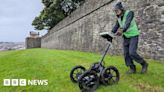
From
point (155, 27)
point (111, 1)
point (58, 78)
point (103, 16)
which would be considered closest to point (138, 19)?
point (155, 27)

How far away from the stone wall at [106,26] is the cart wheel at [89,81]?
163 inches

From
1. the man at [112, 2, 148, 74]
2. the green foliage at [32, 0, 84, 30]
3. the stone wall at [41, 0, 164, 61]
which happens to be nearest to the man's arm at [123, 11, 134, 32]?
the man at [112, 2, 148, 74]

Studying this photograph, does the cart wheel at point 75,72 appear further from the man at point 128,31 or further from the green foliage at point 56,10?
the green foliage at point 56,10

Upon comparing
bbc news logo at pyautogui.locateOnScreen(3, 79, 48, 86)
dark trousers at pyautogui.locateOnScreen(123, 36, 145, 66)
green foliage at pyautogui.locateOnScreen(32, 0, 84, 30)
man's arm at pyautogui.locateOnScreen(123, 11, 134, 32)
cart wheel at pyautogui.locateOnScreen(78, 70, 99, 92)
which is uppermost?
green foliage at pyautogui.locateOnScreen(32, 0, 84, 30)

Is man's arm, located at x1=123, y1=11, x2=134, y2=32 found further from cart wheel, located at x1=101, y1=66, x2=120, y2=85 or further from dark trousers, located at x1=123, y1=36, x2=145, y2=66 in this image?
cart wheel, located at x1=101, y1=66, x2=120, y2=85

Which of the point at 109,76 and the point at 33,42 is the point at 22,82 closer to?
the point at 109,76

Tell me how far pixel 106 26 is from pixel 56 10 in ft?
77.6

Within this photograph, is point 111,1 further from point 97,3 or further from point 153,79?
point 153,79

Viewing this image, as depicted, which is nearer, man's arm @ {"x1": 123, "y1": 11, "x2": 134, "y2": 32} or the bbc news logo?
man's arm @ {"x1": 123, "y1": 11, "x2": 134, "y2": 32}

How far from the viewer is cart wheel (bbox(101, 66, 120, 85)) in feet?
16.6

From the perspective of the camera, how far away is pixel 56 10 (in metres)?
36.1

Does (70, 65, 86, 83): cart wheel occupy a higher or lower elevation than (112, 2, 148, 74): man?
lower

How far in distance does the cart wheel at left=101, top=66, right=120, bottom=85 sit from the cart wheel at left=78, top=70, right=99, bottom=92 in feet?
0.74

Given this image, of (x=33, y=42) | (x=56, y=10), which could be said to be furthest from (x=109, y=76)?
(x=33, y=42)
